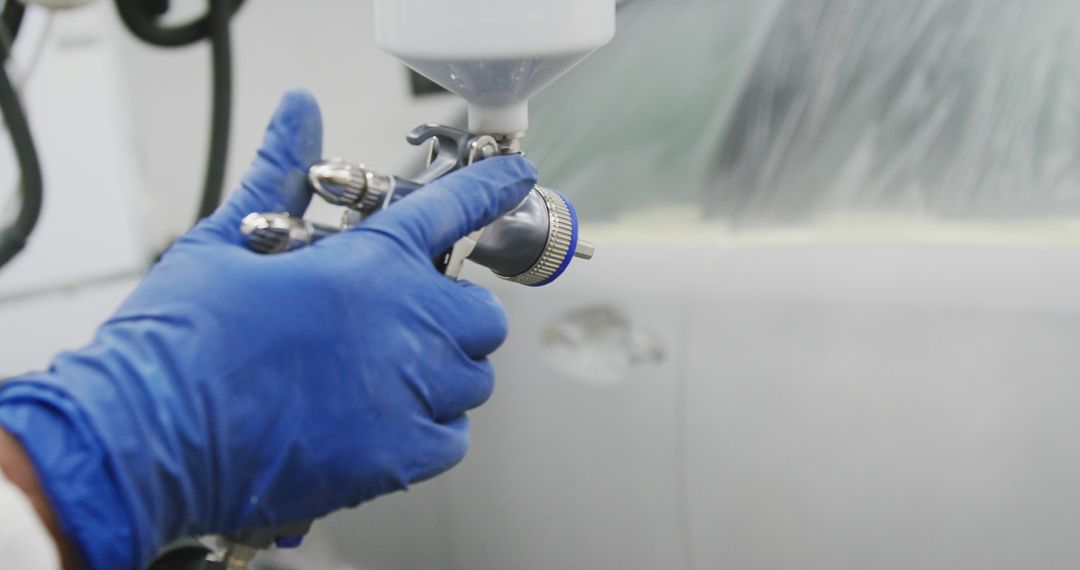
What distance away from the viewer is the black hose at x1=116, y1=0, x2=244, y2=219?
3.77 ft

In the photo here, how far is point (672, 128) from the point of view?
84cm

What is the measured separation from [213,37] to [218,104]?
8 centimetres

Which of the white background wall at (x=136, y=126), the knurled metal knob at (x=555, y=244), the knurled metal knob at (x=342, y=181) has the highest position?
the knurled metal knob at (x=342, y=181)

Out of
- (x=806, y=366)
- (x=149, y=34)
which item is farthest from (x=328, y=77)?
(x=806, y=366)

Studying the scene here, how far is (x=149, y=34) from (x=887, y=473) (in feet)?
3.21

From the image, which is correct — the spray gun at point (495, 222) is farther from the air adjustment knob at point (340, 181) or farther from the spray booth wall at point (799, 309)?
the spray booth wall at point (799, 309)

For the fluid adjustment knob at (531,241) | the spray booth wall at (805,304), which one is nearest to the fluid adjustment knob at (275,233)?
the fluid adjustment knob at (531,241)

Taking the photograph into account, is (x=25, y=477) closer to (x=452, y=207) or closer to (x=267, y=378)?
(x=267, y=378)

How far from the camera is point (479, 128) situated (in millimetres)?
639

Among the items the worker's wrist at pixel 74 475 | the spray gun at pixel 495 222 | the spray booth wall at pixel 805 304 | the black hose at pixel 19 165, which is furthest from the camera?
the black hose at pixel 19 165

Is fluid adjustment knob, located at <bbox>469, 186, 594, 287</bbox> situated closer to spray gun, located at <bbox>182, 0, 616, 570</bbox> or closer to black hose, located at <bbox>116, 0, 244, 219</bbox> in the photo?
spray gun, located at <bbox>182, 0, 616, 570</bbox>

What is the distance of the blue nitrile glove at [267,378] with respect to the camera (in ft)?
1.65

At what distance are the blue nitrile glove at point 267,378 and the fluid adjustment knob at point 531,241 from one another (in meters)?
0.02

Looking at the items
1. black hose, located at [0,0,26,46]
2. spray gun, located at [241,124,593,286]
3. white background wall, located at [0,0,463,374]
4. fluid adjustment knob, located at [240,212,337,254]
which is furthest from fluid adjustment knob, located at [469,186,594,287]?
black hose, located at [0,0,26,46]
